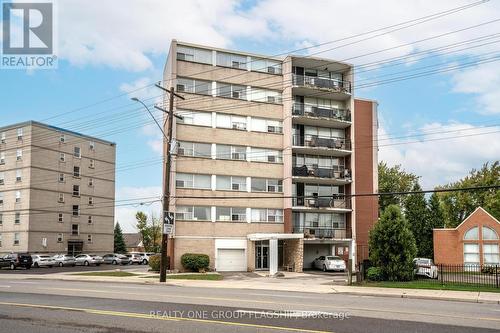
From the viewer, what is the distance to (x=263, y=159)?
4656cm

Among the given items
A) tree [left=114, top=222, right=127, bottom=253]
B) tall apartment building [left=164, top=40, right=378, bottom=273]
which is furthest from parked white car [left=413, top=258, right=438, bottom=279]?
tree [left=114, top=222, right=127, bottom=253]

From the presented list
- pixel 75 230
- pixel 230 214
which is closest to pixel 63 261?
pixel 75 230

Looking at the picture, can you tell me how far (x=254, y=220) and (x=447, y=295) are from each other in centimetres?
2518

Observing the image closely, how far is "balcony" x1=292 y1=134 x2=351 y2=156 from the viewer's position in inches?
1860

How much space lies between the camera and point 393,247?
28734 millimetres

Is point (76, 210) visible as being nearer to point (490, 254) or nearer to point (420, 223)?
point (420, 223)

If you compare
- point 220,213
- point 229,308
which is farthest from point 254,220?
point 229,308

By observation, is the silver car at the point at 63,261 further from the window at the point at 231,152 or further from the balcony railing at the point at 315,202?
the balcony railing at the point at 315,202

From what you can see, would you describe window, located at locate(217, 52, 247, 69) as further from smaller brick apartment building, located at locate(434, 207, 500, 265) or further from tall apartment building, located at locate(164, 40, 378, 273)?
smaller brick apartment building, located at locate(434, 207, 500, 265)

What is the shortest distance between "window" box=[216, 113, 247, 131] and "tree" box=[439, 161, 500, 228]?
32.3 meters

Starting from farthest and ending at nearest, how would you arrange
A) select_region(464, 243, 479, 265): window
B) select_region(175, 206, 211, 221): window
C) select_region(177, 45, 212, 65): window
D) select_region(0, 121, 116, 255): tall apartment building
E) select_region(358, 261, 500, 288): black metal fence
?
select_region(0, 121, 116, 255): tall apartment building, select_region(464, 243, 479, 265): window, select_region(177, 45, 212, 65): window, select_region(175, 206, 211, 221): window, select_region(358, 261, 500, 288): black metal fence

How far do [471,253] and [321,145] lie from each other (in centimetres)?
1670

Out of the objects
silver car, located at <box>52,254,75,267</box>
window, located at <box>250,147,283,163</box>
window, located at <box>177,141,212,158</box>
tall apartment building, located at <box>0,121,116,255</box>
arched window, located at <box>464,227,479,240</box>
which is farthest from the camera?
tall apartment building, located at <box>0,121,116,255</box>

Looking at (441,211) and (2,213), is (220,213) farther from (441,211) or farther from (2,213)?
(2,213)
